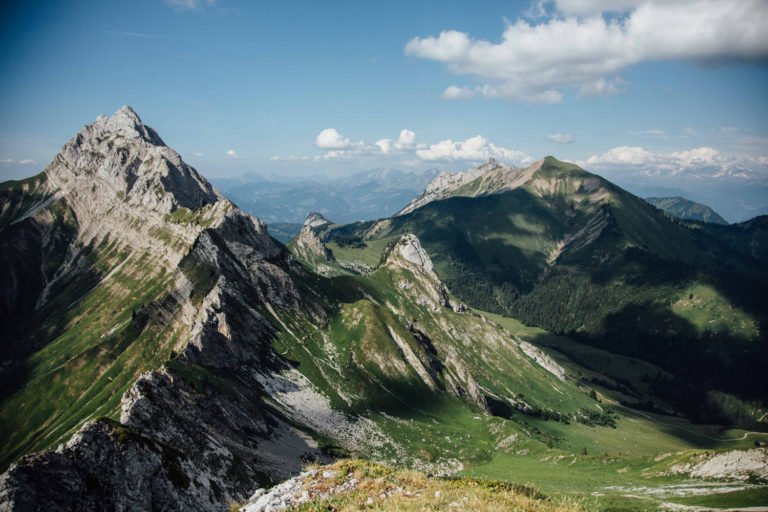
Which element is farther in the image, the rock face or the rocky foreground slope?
the rocky foreground slope

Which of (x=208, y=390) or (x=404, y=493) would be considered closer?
(x=404, y=493)

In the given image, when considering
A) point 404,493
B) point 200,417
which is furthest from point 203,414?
point 404,493

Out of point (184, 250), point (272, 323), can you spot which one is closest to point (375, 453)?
point (272, 323)

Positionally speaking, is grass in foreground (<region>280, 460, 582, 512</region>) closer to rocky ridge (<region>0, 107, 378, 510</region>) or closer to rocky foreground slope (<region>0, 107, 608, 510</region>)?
rocky ridge (<region>0, 107, 378, 510</region>)

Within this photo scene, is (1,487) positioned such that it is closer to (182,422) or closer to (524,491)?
(182,422)

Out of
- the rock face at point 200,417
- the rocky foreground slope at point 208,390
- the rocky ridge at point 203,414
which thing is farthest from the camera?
the rocky foreground slope at point 208,390

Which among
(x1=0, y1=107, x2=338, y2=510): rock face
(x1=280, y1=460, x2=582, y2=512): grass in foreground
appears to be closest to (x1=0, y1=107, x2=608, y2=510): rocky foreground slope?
(x1=0, y1=107, x2=338, y2=510): rock face

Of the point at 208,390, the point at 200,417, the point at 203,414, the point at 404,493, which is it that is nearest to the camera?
the point at 404,493

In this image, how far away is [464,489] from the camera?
28.2m

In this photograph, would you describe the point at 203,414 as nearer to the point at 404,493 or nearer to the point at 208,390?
the point at 208,390

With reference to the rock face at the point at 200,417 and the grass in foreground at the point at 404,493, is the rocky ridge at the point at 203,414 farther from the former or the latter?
the grass in foreground at the point at 404,493

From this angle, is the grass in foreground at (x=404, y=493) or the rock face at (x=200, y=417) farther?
the rock face at (x=200, y=417)

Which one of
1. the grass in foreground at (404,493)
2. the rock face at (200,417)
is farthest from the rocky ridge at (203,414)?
the grass in foreground at (404,493)

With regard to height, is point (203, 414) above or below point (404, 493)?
below
